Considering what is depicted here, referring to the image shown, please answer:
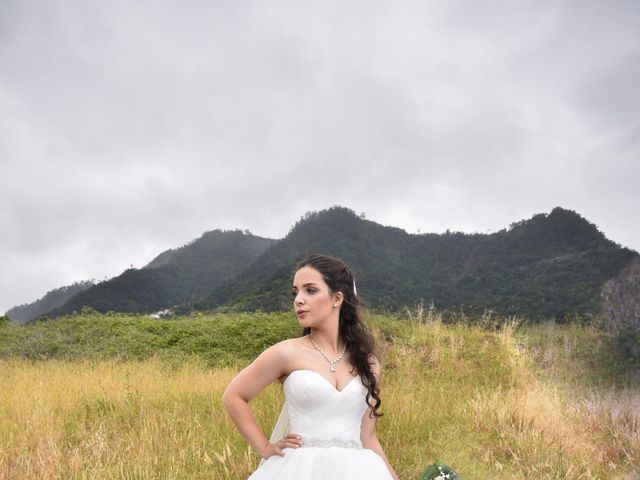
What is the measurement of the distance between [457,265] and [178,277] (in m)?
42.3

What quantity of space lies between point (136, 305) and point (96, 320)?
141ft

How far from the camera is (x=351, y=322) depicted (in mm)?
3377

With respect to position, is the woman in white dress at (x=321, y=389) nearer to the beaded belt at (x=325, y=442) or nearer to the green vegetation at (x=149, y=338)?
the beaded belt at (x=325, y=442)

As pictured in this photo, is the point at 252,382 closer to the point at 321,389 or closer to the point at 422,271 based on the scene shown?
the point at 321,389

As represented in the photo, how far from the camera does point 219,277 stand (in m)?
86.5

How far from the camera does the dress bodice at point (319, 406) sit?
3.02 m

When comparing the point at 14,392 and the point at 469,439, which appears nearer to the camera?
the point at 469,439

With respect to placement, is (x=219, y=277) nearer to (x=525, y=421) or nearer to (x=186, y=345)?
(x=186, y=345)

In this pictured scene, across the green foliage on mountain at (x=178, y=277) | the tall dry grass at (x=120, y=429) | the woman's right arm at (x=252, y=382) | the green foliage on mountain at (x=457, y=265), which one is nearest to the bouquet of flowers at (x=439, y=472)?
the woman's right arm at (x=252, y=382)

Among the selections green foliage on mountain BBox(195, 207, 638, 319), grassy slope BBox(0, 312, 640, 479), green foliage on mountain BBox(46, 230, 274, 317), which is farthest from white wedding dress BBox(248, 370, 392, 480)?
green foliage on mountain BBox(46, 230, 274, 317)

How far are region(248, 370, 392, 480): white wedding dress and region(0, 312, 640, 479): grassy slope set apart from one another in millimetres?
461

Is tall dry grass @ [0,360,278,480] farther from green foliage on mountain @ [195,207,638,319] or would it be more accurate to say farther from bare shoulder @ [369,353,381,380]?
green foliage on mountain @ [195,207,638,319]

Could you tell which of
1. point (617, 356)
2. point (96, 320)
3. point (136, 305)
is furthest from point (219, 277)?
point (617, 356)

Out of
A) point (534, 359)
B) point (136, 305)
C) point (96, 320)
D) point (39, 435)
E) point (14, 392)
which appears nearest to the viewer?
point (39, 435)
